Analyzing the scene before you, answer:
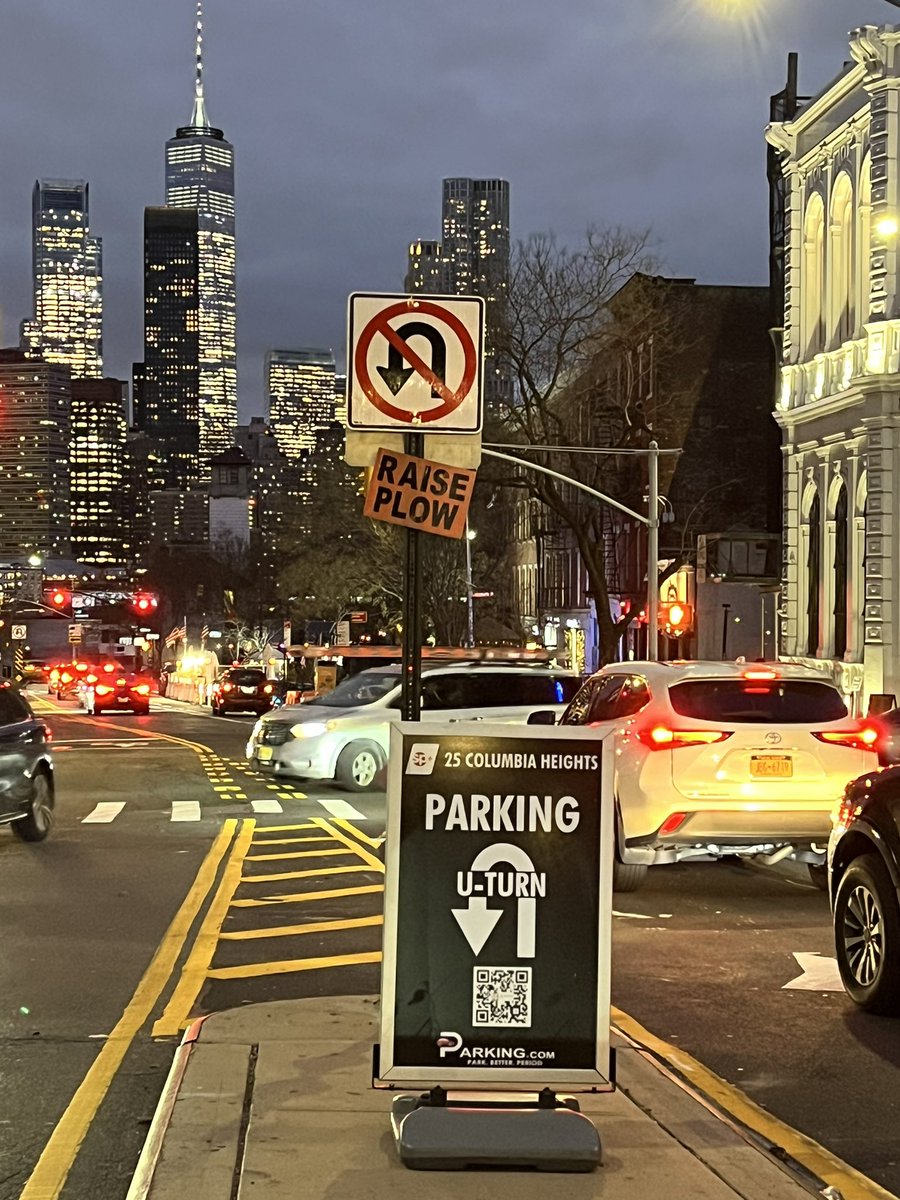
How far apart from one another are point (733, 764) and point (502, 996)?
6552 mm

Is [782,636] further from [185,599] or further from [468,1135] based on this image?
[185,599]

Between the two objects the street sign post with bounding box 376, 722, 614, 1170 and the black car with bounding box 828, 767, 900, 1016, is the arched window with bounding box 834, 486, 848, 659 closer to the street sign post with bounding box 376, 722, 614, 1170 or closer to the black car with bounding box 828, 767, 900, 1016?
the black car with bounding box 828, 767, 900, 1016

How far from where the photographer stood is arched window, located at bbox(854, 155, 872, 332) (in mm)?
31438

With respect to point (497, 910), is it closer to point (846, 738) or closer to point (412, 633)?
point (412, 633)

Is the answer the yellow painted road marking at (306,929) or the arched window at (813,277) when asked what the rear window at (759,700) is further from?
the arched window at (813,277)

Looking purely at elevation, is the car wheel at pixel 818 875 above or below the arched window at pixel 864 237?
below

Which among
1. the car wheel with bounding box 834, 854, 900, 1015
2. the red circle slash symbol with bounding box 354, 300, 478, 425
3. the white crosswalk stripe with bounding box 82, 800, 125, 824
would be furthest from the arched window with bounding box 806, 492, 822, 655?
the red circle slash symbol with bounding box 354, 300, 478, 425

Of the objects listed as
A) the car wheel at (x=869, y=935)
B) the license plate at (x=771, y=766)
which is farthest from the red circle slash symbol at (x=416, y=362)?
the license plate at (x=771, y=766)

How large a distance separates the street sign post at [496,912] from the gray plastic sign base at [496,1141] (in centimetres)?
10

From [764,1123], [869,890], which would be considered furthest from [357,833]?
[764,1123]

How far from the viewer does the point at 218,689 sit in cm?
5738

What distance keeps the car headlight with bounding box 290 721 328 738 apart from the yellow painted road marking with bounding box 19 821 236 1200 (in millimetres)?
9052

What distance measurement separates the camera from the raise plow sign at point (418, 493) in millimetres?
7043

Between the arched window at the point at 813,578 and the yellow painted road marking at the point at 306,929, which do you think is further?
the arched window at the point at 813,578
